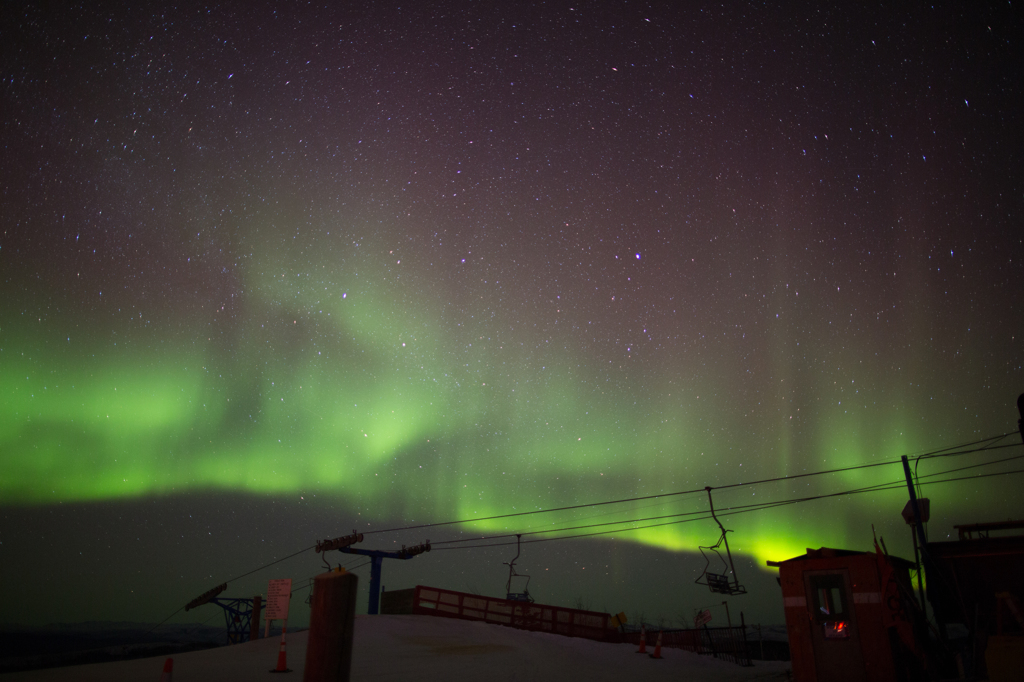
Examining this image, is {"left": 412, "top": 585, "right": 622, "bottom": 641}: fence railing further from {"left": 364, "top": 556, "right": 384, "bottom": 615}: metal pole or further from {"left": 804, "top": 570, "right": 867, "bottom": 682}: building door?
{"left": 804, "top": 570, "right": 867, "bottom": 682}: building door

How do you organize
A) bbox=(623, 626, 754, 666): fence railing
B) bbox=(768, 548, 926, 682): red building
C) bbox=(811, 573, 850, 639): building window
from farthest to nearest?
bbox=(623, 626, 754, 666): fence railing
bbox=(811, 573, 850, 639): building window
bbox=(768, 548, 926, 682): red building

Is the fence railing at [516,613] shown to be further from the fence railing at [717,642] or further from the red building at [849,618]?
the red building at [849,618]

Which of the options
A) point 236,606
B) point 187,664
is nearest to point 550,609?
point 187,664

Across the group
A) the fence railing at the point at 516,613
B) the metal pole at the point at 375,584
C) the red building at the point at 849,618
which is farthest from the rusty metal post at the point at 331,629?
the metal pole at the point at 375,584

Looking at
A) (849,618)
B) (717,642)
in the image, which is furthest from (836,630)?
(717,642)

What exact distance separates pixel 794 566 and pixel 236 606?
45.5m

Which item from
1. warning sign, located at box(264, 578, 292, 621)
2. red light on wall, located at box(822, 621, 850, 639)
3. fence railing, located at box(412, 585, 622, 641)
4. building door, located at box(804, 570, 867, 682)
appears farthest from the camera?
fence railing, located at box(412, 585, 622, 641)

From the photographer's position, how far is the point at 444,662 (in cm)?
1797

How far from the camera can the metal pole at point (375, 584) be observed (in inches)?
1537

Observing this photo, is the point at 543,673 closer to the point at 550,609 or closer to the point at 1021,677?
the point at 1021,677

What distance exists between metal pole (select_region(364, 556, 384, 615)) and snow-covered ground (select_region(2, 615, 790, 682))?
535 inches

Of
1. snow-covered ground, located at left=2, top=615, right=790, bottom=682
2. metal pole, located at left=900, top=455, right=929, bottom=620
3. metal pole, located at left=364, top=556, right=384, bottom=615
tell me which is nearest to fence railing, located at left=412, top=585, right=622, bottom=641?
snow-covered ground, located at left=2, top=615, right=790, bottom=682

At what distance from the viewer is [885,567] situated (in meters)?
14.2

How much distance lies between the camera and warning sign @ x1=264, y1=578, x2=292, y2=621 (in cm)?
1742
